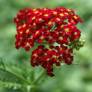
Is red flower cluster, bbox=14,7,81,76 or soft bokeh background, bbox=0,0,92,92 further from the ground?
soft bokeh background, bbox=0,0,92,92

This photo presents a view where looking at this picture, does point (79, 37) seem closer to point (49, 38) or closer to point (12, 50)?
point (49, 38)

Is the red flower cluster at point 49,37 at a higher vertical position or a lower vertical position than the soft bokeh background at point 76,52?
lower

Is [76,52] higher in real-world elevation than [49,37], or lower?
higher

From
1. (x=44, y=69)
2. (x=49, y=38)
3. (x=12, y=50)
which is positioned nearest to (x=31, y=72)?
(x=44, y=69)

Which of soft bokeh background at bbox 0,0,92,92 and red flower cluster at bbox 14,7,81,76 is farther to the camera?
soft bokeh background at bbox 0,0,92,92

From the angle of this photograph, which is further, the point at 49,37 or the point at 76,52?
the point at 76,52
